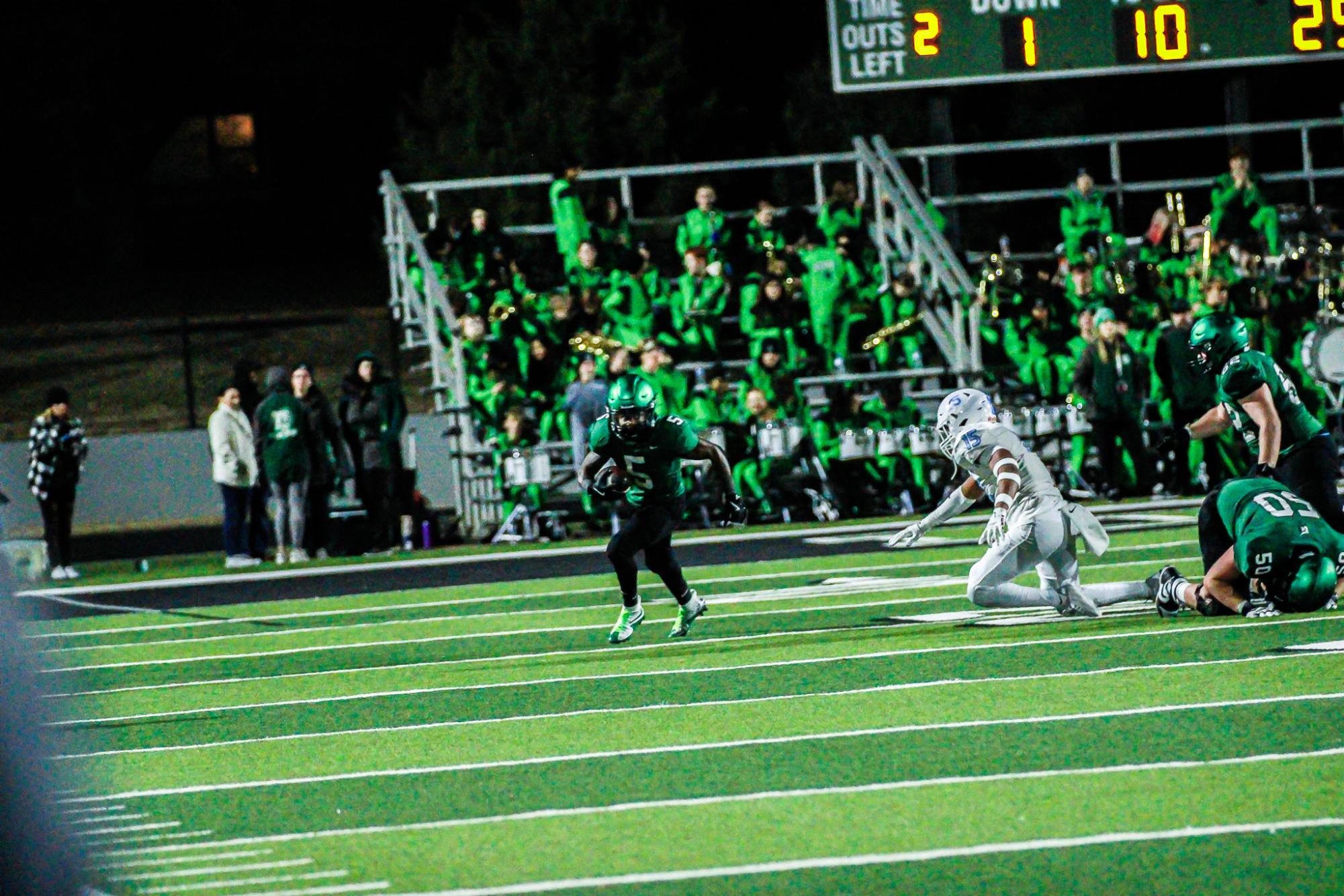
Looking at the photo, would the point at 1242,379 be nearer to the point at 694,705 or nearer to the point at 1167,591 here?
the point at 1167,591

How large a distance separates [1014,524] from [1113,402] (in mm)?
8464

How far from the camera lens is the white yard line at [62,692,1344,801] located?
7.83 m

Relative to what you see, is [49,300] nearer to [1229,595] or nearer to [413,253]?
[413,253]

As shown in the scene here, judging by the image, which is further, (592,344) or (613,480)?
(592,344)

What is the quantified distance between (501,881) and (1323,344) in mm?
14732

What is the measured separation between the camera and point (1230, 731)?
25.5ft

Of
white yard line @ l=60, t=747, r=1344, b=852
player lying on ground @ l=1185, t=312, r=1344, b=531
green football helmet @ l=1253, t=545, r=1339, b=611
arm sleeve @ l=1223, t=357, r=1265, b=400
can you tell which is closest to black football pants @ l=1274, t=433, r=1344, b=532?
player lying on ground @ l=1185, t=312, r=1344, b=531

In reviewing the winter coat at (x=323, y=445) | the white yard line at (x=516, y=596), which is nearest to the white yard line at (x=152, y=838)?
the white yard line at (x=516, y=596)

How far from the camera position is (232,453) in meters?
18.0

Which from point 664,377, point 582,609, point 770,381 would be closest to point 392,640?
point 582,609

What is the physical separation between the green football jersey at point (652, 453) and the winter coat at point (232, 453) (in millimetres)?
7149

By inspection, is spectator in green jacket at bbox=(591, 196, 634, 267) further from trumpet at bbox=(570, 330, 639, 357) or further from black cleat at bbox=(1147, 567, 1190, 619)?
black cleat at bbox=(1147, 567, 1190, 619)

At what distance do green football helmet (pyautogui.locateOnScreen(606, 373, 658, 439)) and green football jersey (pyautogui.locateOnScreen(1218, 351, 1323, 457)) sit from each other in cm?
297

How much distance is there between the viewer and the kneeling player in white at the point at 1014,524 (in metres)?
10.8
